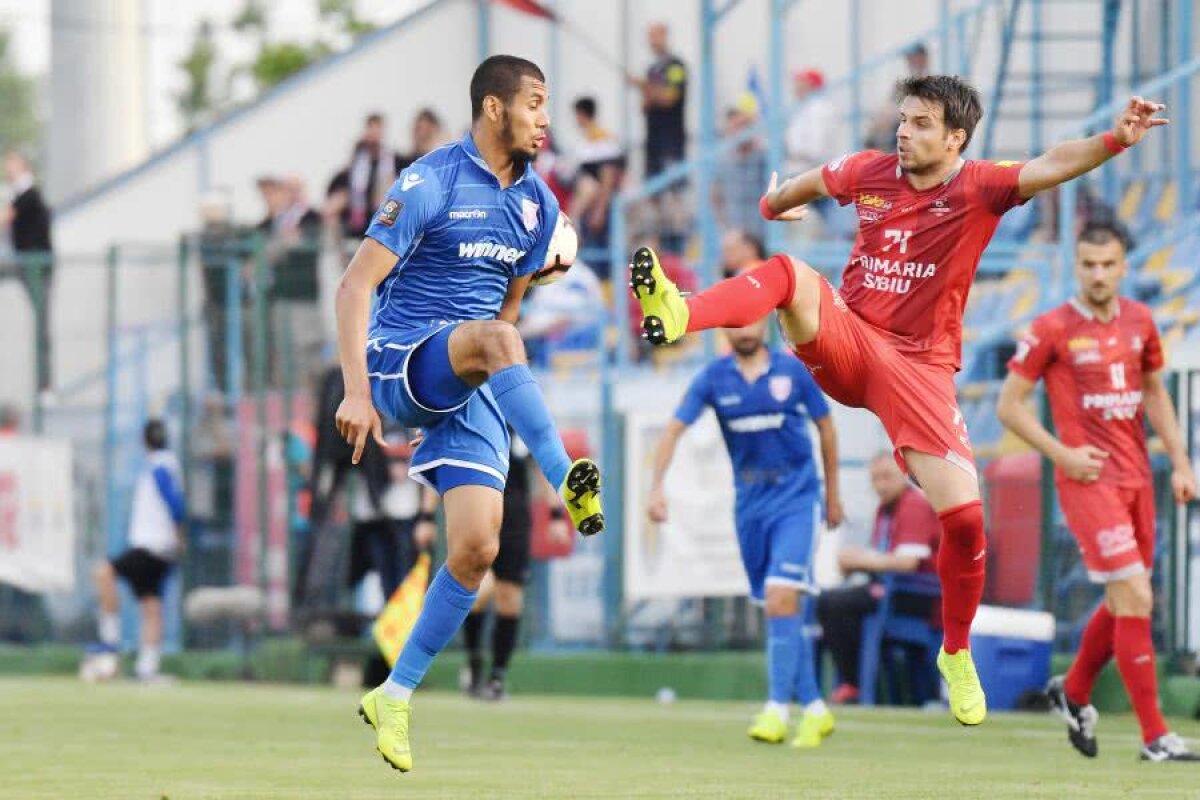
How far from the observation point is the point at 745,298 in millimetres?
9062

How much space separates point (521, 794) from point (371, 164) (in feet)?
46.5

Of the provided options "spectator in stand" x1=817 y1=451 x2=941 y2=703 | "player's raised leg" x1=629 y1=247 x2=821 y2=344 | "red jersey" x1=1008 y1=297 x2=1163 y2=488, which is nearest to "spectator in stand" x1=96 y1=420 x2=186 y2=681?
"spectator in stand" x1=817 y1=451 x2=941 y2=703

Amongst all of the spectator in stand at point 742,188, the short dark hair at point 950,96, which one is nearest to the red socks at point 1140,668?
the short dark hair at point 950,96

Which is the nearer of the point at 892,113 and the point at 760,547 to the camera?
the point at 760,547

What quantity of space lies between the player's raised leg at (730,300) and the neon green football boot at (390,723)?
1.75 metres

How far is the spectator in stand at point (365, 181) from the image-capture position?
2277 centimetres

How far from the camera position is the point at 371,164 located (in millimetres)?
22844

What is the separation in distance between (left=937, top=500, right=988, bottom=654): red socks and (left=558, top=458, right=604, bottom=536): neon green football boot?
1574mm

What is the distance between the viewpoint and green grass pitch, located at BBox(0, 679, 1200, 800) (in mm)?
9438

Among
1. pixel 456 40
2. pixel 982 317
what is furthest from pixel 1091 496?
pixel 456 40

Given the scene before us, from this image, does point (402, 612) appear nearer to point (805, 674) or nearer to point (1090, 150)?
point (805, 674)

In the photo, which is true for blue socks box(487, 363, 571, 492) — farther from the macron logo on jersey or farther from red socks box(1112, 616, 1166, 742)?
red socks box(1112, 616, 1166, 742)

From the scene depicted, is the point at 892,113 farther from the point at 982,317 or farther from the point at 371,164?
the point at 371,164

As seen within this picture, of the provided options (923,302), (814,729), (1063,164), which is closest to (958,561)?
(923,302)
